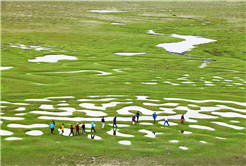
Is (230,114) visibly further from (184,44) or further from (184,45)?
(184,44)

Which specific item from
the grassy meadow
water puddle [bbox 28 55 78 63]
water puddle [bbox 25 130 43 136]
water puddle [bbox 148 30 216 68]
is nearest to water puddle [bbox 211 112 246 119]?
the grassy meadow

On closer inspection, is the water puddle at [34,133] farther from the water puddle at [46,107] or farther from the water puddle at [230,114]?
the water puddle at [230,114]

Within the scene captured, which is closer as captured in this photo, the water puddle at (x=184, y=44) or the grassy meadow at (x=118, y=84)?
the grassy meadow at (x=118, y=84)

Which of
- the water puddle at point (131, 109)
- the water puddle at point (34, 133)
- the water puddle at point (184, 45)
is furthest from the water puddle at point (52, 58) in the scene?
the water puddle at point (34, 133)

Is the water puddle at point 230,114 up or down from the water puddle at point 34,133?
up

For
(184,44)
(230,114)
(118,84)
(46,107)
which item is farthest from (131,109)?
(184,44)

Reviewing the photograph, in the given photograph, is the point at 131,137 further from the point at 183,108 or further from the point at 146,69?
the point at 146,69

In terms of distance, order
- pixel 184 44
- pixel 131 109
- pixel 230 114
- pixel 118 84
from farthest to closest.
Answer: pixel 184 44 < pixel 118 84 < pixel 131 109 < pixel 230 114

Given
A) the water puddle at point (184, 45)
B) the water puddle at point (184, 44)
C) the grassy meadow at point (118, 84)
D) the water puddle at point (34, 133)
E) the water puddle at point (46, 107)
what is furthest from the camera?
the water puddle at point (184, 44)

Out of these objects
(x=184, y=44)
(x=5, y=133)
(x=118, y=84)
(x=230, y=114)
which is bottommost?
(x=5, y=133)
